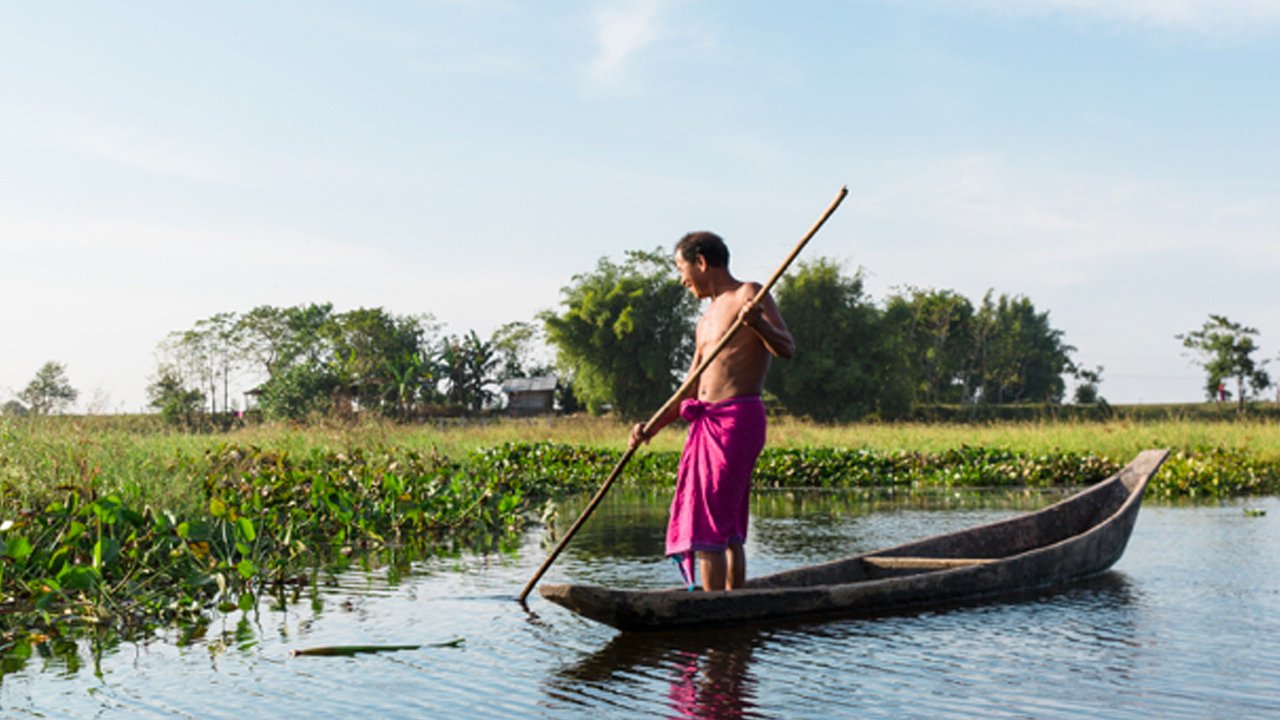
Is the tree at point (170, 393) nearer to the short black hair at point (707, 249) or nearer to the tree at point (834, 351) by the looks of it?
the tree at point (834, 351)

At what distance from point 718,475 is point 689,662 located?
898 millimetres

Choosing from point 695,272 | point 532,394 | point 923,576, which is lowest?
point 923,576

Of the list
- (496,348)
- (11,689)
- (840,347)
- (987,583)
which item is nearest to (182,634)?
(11,689)

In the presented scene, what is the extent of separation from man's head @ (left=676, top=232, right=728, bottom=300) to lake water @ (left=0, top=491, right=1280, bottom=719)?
165 cm

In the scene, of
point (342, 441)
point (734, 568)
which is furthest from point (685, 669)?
point (342, 441)

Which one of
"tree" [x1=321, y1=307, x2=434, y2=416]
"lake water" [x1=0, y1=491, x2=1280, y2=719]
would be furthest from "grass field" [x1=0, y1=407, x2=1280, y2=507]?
"tree" [x1=321, y1=307, x2=434, y2=416]

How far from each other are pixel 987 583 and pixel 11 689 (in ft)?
15.4

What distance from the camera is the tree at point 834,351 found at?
41.7m

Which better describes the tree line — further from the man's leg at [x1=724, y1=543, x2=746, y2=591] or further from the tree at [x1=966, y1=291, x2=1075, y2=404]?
the man's leg at [x1=724, y1=543, x2=746, y2=591]

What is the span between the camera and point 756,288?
5.13 metres

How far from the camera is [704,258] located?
17.3 ft

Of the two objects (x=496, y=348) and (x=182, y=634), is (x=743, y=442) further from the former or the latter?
(x=496, y=348)

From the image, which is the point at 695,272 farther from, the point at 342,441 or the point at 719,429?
the point at 342,441

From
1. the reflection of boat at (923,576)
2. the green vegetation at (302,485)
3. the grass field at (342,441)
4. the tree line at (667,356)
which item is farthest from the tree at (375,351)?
the reflection of boat at (923,576)
